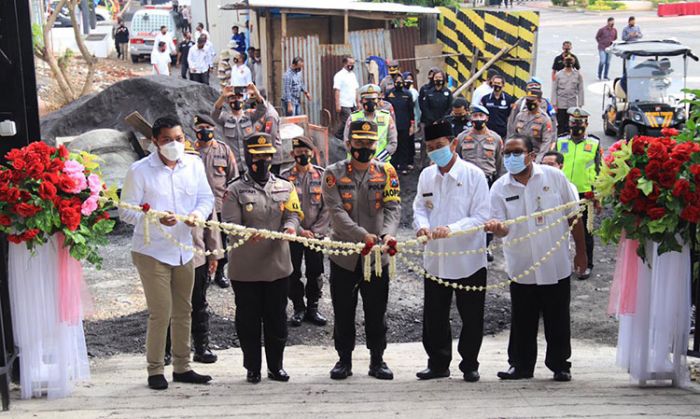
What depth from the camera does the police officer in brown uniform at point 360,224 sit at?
723cm

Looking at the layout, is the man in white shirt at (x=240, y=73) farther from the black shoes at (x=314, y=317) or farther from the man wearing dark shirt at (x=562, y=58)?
the black shoes at (x=314, y=317)

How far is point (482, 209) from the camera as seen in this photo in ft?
23.8

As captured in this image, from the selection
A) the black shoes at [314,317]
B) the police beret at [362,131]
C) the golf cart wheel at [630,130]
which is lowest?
the black shoes at [314,317]

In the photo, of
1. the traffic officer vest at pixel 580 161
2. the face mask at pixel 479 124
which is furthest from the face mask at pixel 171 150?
the traffic officer vest at pixel 580 161

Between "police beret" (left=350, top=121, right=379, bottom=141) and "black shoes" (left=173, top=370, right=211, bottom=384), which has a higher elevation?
"police beret" (left=350, top=121, right=379, bottom=141)

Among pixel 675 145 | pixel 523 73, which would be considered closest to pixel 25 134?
pixel 675 145

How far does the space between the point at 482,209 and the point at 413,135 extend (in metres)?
9.44

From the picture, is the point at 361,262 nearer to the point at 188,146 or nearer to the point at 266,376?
the point at 266,376

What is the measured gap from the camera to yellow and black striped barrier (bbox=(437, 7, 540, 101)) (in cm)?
2005

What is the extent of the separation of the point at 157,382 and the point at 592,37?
3586 cm

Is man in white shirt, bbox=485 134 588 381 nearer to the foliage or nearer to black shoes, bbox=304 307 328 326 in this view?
the foliage

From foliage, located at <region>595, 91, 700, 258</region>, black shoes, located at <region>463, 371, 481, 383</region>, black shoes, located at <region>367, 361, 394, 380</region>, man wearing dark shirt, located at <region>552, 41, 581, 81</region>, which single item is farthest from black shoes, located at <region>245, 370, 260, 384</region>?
man wearing dark shirt, located at <region>552, 41, 581, 81</region>

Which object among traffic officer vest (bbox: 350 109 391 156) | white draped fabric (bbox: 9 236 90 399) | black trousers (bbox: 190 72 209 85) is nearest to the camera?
white draped fabric (bbox: 9 236 90 399)

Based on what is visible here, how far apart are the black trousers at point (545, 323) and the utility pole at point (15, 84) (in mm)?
3713
